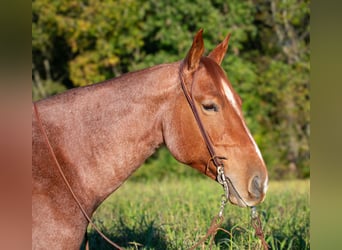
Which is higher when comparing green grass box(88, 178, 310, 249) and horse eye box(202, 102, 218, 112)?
horse eye box(202, 102, 218, 112)

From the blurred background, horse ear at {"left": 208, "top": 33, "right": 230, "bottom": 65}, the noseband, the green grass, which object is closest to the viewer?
the noseband

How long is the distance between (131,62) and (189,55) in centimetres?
993

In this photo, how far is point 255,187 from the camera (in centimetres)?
295

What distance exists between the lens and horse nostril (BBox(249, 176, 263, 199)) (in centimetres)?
294

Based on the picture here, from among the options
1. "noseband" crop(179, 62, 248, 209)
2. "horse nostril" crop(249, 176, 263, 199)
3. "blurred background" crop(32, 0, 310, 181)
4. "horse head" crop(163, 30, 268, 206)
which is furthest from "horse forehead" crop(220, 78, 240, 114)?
"blurred background" crop(32, 0, 310, 181)

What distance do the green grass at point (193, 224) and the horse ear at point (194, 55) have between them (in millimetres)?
1358

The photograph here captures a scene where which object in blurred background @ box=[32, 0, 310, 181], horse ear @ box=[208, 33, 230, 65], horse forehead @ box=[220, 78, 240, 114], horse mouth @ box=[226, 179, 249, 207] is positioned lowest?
blurred background @ box=[32, 0, 310, 181]

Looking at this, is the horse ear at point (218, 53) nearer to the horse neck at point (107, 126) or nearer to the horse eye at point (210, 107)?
the horse neck at point (107, 126)

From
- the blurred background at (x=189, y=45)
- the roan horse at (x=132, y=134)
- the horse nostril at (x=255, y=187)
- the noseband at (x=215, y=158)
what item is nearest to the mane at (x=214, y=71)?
the roan horse at (x=132, y=134)

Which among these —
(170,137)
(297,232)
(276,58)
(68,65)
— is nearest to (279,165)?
(276,58)

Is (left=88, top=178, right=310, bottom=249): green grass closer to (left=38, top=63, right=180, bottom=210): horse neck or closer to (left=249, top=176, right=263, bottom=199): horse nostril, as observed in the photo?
(left=249, top=176, right=263, bottom=199): horse nostril

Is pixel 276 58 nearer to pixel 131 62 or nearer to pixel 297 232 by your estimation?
pixel 131 62

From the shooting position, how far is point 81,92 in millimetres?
3146

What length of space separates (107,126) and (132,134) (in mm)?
156
